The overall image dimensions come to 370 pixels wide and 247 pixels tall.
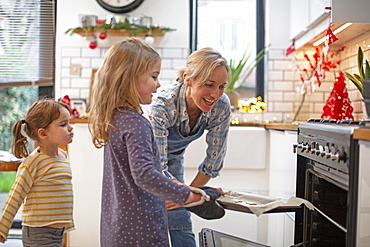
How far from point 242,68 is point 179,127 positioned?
6.90 feet

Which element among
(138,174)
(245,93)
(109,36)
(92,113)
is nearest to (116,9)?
(109,36)

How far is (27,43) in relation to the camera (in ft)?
14.5

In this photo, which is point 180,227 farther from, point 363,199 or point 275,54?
point 275,54

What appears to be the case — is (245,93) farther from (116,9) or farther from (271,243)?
(271,243)

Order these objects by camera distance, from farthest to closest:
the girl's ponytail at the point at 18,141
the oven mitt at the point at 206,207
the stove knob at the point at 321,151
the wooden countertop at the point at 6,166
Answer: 1. the wooden countertop at the point at 6,166
2. the girl's ponytail at the point at 18,141
3. the stove knob at the point at 321,151
4. the oven mitt at the point at 206,207

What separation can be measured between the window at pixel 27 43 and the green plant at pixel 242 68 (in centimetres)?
145

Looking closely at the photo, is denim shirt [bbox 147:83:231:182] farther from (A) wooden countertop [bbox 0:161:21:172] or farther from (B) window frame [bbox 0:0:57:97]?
(B) window frame [bbox 0:0:57:97]

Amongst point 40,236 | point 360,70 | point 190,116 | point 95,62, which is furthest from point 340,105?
point 95,62

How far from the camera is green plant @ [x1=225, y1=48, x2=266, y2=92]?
428cm

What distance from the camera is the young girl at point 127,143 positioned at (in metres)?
1.62

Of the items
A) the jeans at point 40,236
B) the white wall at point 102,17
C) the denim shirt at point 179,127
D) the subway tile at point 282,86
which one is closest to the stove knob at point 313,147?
the denim shirt at point 179,127

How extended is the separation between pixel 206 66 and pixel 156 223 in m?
0.68

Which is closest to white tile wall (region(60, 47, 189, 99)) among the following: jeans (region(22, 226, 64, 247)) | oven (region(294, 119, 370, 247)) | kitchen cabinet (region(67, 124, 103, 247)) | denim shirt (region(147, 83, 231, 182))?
kitchen cabinet (region(67, 124, 103, 247))

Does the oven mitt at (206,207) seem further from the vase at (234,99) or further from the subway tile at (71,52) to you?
the subway tile at (71,52)
